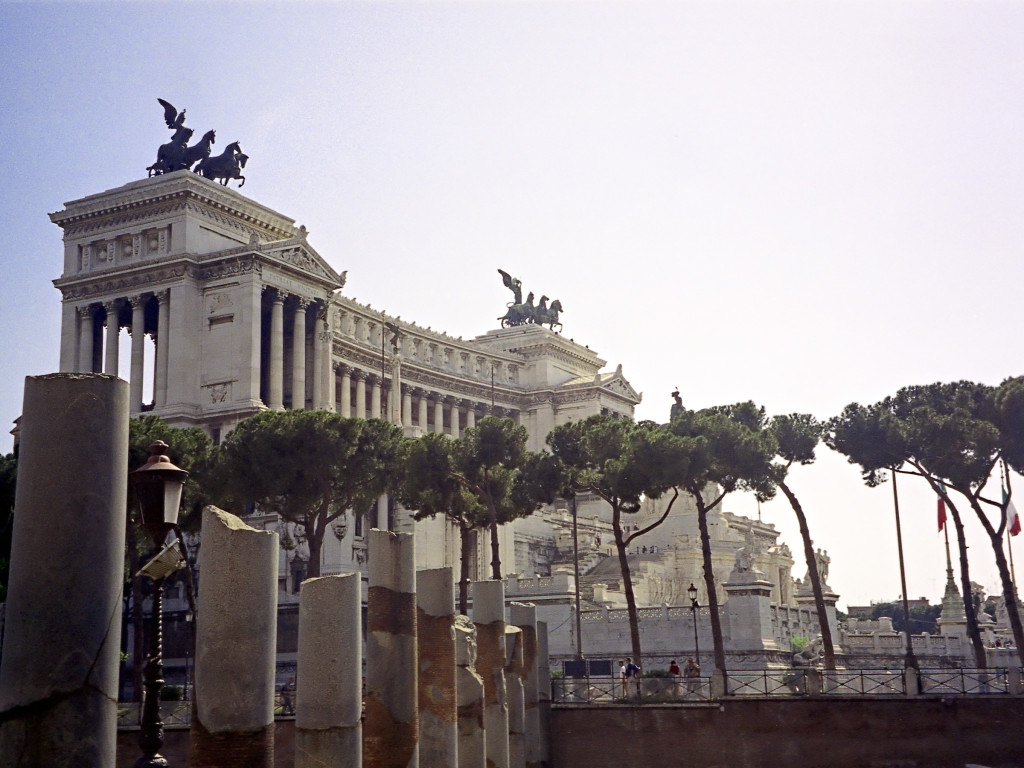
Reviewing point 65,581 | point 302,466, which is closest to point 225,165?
point 302,466

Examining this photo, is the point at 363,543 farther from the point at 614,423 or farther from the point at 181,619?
the point at 614,423

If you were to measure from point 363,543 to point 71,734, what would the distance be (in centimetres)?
6280

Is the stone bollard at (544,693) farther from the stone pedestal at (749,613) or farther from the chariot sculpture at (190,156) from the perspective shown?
the chariot sculpture at (190,156)

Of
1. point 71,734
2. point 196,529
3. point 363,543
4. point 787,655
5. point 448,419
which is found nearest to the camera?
point 71,734

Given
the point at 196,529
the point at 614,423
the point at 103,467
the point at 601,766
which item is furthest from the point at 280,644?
the point at 103,467

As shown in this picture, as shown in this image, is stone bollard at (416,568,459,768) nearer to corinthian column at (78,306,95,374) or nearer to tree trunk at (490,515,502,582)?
tree trunk at (490,515,502,582)

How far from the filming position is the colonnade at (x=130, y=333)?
274 ft

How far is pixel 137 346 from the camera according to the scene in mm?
83750

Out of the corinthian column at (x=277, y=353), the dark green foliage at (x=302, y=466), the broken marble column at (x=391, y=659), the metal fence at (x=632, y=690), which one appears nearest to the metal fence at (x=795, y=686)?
the metal fence at (x=632, y=690)

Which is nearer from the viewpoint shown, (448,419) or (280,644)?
(280,644)

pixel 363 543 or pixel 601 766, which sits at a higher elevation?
pixel 363 543

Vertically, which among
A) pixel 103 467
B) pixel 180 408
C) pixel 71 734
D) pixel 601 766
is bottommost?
pixel 601 766

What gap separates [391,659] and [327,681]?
4034 millimetres

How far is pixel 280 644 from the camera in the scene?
5816cm
